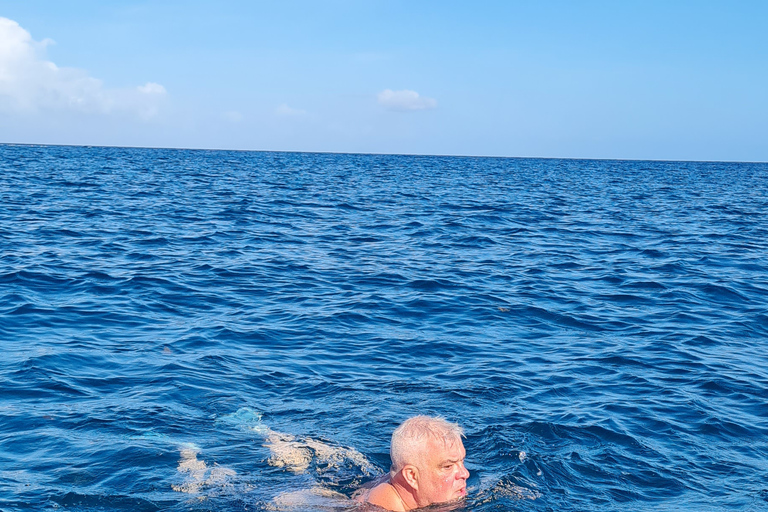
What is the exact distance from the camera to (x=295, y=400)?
9.28 meters

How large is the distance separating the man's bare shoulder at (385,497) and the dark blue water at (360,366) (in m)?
0.36

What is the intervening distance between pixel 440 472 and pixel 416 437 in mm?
352

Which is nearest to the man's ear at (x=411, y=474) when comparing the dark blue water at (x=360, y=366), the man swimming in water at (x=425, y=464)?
the man swimming in water at (x=425, y=464)

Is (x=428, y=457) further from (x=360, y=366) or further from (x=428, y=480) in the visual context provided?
(x=360, y=366)

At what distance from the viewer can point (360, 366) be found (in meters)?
10.7

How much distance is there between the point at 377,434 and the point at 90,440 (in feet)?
10.4

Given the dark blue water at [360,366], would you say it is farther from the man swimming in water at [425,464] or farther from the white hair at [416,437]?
the white hair at [416,437]

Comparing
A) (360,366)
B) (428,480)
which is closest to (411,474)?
(428,480)

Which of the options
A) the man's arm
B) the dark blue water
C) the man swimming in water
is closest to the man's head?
the man swimming in water

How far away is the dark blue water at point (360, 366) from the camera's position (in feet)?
23.3

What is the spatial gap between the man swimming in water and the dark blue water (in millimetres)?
725

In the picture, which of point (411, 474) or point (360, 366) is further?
point (360, 366)

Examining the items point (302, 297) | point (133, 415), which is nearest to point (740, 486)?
point (133, 415)

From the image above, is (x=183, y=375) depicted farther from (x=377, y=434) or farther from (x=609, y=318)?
(x=609, y=318)
